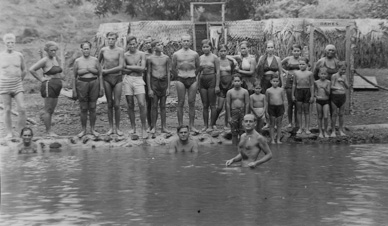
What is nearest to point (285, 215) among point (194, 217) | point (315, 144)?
point (194, 217)

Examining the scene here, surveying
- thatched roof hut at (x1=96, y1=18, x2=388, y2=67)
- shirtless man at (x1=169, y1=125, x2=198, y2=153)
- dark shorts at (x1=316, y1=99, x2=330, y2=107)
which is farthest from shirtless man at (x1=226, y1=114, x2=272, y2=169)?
thatched roof hut at (x1=96, y1=18, x2=388, y2=67)

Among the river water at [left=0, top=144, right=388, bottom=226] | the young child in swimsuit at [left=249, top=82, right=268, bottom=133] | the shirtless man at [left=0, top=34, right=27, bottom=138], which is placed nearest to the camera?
the river water at [left=0, top=144, right=388, bottom=226]

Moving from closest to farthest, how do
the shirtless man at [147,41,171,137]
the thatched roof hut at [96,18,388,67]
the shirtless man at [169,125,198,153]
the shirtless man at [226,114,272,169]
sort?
the shirtless man at [226,114,272,169]
the shirtless man at [169,125,198,153]
the shirtless man at [147,41,171,137]
the thatched roof hut at [96,18,388,67]

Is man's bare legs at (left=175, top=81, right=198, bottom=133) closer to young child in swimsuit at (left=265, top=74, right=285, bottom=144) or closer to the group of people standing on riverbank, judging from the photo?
the group of people standing on riverbank

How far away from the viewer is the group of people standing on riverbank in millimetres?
13156

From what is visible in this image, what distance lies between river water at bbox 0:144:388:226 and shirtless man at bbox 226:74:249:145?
0.65 m

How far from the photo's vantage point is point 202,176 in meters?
9.92

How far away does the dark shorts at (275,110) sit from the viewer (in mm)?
13336

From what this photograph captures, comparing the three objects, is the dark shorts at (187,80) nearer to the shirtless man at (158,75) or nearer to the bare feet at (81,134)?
the shirtless man at (158,75)

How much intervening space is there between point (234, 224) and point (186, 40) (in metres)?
6.98

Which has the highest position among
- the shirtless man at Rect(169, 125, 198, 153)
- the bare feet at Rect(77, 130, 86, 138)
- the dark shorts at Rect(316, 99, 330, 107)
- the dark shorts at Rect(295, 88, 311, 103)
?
the dark shorts at Rect(295, 88, 311, 103)

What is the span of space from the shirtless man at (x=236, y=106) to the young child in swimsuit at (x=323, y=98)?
4.89 feet

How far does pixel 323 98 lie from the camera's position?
13703 mm

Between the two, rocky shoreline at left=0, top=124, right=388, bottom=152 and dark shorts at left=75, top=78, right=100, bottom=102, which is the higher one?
dark shorts at left=75, top=78, right=100, bottom=102
